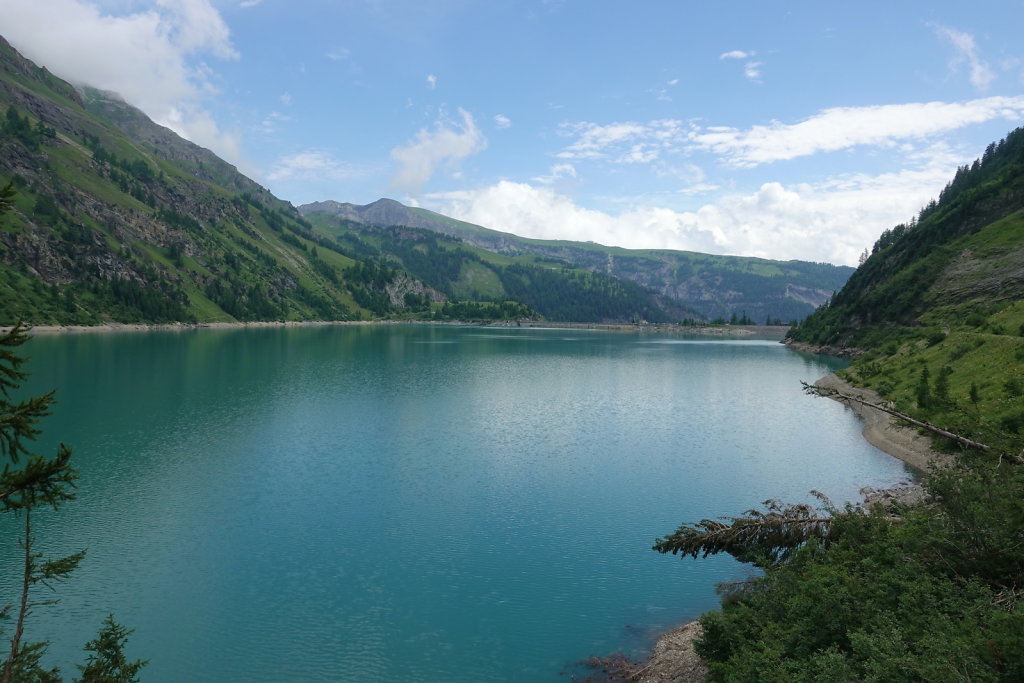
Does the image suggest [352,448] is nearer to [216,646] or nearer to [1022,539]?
[216,646]

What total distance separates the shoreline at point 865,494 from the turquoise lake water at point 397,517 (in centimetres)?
172

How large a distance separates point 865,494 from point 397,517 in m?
34.2

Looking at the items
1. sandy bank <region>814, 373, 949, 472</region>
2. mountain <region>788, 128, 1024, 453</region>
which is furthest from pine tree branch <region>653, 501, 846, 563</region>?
sandy bank <region>814, 373, 949, 472</region>

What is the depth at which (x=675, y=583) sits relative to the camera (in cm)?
3228

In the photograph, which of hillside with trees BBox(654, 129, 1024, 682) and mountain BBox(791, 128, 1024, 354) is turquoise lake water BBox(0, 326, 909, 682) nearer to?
hillside with trees BBox(654, 129, 1024, 682)

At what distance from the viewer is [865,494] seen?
142 feet

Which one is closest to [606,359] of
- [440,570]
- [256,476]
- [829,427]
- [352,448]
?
[829,427]

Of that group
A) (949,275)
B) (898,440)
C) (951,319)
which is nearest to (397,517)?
(898,440)

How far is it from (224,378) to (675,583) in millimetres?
95454

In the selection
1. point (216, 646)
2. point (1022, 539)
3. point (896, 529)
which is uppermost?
point (1022, 539)

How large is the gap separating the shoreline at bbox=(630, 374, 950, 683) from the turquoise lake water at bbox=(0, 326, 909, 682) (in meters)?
1.72

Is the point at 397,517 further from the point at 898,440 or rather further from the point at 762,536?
the point at 898,440

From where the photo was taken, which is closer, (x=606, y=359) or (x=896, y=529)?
(x=896, y=529)

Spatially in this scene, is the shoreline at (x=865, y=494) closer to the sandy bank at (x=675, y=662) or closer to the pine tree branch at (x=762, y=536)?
the sandy bank at (x=675, y=662)
